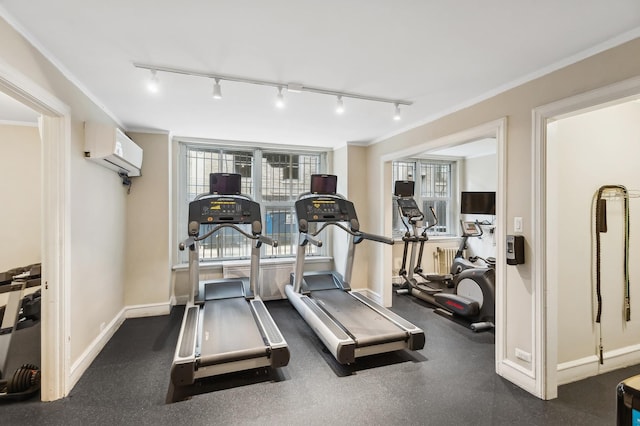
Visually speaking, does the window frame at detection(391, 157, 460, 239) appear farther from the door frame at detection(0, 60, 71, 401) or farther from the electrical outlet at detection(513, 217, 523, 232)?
the door frame at detection(0, 60, 71, 401)

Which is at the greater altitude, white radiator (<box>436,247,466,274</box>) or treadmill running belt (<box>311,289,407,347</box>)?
white radiator (<box>436,247,466,274</box>)

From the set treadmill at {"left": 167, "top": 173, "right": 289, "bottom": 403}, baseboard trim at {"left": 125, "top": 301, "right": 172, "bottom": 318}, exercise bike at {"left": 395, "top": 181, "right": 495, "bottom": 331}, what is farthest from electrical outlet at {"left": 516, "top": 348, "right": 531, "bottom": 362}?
baseboard trim at {"left": 125, "top": 301, "right": 172, "bottom": 318}

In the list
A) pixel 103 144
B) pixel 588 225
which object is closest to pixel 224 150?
pixel 103 144

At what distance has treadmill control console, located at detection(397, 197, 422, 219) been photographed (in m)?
4.80

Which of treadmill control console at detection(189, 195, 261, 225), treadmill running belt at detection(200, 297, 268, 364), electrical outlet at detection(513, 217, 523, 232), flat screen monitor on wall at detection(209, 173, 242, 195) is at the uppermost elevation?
flat screen monitor on wall at detection(209, 173, 242, 195)

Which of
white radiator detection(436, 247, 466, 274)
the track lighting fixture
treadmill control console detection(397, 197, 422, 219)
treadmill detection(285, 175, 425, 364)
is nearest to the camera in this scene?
the track lighting fixture

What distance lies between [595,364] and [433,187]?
4.22 m

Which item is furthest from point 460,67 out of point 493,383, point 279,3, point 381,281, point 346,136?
point 381,281

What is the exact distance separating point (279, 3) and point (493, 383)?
315 centimetres

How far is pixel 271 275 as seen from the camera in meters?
4.81

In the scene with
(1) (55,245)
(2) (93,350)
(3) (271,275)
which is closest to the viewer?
(1) (55,245)

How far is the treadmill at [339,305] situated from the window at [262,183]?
0.94 metres

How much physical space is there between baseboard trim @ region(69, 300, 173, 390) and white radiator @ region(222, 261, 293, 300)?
976mm

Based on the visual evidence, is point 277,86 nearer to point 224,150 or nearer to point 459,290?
point 224,150
